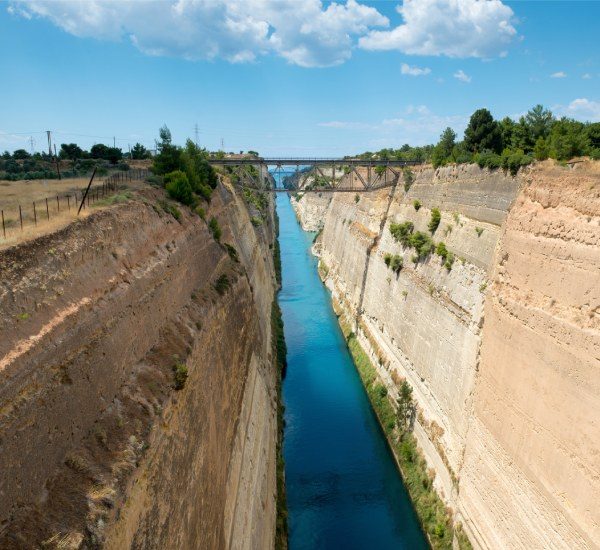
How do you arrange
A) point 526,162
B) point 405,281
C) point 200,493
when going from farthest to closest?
point 405,281 < point 526,162 < point 200,493

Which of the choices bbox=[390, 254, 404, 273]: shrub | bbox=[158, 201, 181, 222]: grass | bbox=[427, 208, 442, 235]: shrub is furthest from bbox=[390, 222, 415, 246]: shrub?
bbox=[158, 201, 181, 222]: grass

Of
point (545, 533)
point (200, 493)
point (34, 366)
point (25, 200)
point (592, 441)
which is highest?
point (25, 200)

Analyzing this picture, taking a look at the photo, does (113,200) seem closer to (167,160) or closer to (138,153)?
(167,160)

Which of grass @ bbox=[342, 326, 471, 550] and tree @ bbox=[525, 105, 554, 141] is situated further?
tree @ bbox=[525, 105, 554, 141]

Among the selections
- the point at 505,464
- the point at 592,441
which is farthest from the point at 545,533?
the point at 592,441

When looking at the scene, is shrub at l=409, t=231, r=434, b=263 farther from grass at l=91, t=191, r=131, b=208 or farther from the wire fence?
the wire fence

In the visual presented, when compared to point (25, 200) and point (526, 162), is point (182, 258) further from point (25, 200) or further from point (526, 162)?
point (526, 162)

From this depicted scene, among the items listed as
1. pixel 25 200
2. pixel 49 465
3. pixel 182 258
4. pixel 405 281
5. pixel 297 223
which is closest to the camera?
pixel 49 465
